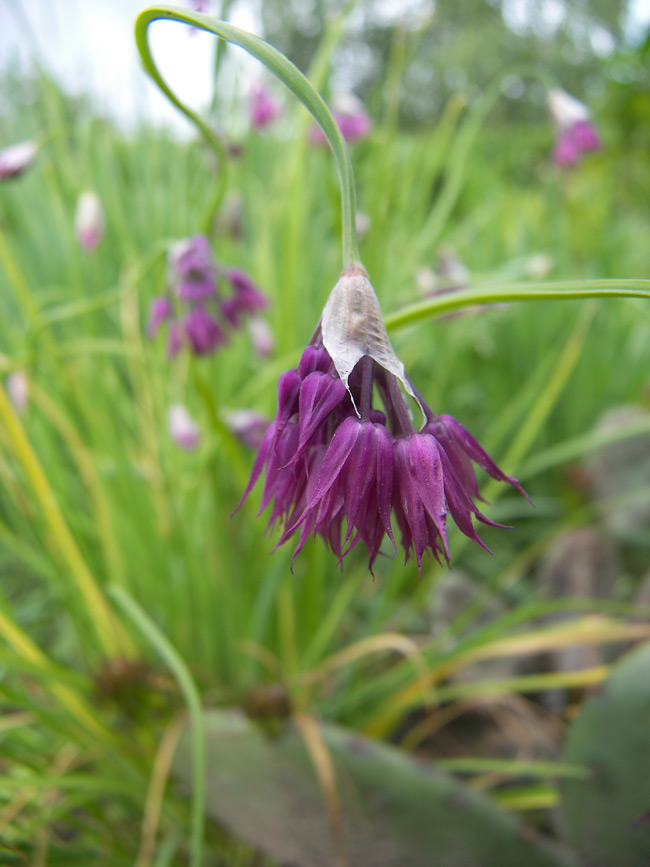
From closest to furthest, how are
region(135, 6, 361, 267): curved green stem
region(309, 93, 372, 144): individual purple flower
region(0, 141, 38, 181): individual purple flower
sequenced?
region(135, 6, 361, 267): curved green stem, region(0, 141, 38, 181): individual purple flower, region(309, 93, 372, 144): individual purple flower

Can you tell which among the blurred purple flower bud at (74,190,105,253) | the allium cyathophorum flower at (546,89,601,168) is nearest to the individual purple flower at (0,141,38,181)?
the blurred purple flower bud at (74,190,105,253)

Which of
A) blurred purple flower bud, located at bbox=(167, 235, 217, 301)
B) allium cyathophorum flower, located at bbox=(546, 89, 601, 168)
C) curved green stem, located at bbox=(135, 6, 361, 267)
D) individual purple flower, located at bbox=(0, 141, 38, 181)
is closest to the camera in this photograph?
curved green stem, located at bbox=(135, 6, 361, 267)

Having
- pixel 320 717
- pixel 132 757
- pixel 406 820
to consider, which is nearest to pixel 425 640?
pixel 320 717

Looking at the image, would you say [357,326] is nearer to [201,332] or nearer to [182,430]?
[201,332]

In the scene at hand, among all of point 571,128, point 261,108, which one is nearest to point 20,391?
point 261,108

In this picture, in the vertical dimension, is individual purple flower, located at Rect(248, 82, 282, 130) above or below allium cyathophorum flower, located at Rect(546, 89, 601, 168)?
above

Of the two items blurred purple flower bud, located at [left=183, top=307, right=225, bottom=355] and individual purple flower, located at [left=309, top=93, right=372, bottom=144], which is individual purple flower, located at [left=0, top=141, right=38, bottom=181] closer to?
blurred purple flower bud, located at [left=183, top=307, right=225, bottom=355]
